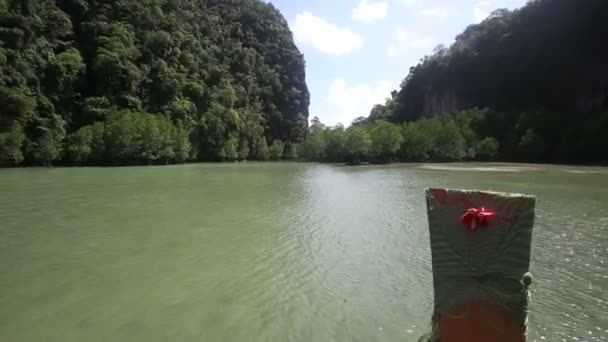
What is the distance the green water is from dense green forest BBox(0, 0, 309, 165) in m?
46.7

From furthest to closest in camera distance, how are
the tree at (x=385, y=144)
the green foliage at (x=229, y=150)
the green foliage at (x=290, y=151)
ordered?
the green foliage at (x=290, y=151)
the green foliage at (x=229, y=150)
the tree at (x=385, y=144)

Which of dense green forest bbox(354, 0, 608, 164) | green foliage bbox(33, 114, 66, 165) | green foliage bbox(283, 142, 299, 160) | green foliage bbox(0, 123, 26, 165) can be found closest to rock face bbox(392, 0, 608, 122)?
dense green forest bbox(354, 0, 608, 164)

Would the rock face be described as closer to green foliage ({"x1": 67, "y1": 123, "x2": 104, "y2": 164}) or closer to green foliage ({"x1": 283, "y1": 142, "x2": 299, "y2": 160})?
green foliage ({"x1": 283, "y1": 142, "x2": 299, "y2": 160})

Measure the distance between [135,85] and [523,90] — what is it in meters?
81.8

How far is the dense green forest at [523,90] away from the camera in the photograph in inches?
3022

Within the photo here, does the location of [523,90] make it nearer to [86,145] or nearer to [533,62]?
[533,62]

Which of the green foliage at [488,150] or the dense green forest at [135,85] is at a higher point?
the dense green forest at [135,85]

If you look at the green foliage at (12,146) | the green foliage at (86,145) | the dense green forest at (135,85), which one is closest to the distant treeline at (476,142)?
the dense green forest at (135,85)

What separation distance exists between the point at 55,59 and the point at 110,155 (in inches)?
732

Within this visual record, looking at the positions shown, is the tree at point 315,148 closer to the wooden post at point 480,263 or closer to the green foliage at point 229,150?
the green foliage at point 229,150

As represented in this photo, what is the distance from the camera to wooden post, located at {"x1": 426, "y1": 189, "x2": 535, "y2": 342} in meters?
3.12

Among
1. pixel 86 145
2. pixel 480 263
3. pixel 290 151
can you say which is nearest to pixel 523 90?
pixel 290 151

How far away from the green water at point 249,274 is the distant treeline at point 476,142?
5697 centimetres

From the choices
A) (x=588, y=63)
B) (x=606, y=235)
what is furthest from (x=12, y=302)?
(x=588, y=63)
